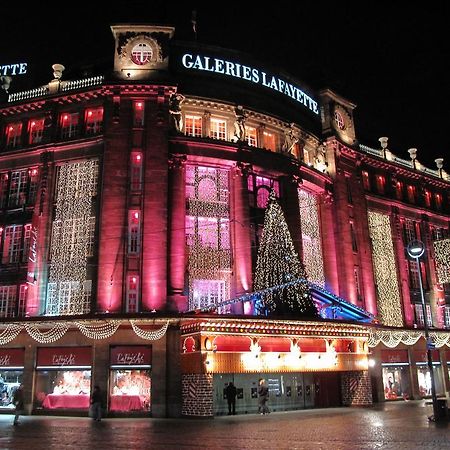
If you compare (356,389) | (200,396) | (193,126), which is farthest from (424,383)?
(193,126)

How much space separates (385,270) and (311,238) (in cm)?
981

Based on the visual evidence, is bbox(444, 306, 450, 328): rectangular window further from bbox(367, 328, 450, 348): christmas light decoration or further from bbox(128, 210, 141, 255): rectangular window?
bbox(128, 210, 141, 255): rectangular window

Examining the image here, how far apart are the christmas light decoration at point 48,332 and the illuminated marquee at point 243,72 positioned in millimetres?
21208

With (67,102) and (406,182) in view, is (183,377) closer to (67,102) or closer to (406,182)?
(67,102)

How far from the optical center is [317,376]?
3588 cm

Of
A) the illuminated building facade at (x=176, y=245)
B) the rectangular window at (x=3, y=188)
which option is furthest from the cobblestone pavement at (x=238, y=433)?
the rectangular window at (x=3, y=188)

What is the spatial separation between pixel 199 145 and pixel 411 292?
25.8 metres

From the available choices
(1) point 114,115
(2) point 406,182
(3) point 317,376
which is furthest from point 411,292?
(1) point 114,115

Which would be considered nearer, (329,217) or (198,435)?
(198,435)

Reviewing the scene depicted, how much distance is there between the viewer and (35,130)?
125 ft

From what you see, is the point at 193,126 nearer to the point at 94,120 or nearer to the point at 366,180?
the point at 94,120

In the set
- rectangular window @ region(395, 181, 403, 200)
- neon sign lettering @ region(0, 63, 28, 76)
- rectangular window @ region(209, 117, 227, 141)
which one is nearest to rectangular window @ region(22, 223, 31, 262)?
neon sign lettering @ region(0, 63, 28, 76)

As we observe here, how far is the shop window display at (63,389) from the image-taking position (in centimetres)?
3028

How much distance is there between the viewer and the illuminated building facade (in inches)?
1197
